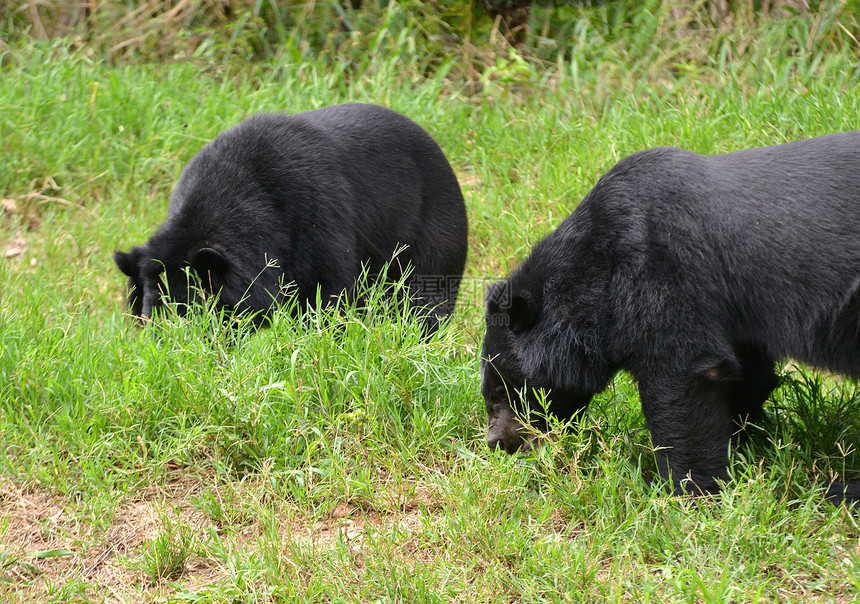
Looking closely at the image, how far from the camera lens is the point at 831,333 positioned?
3.32 m

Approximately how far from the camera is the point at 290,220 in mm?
4996

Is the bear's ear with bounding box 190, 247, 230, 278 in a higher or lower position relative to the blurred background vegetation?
lower

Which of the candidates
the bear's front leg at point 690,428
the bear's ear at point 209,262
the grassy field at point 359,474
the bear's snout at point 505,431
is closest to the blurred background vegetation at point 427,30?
the grassy field at point 359,474

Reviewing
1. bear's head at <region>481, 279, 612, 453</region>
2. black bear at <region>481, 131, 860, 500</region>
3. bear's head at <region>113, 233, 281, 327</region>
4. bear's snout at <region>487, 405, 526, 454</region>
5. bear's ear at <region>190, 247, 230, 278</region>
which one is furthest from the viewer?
bear's head at <region>113, 233, 281, 327</region>

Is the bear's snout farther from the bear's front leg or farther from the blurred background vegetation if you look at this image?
the blurred background vegetation

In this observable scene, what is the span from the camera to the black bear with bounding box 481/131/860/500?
3.35m

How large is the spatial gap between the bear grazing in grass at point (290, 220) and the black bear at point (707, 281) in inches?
70.0

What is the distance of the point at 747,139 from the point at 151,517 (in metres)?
4.73

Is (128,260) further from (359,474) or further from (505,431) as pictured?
(505,431)

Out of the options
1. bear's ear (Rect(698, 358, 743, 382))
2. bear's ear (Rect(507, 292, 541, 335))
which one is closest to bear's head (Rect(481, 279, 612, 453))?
bear's ear (Rect(507, 292, 541, 335))

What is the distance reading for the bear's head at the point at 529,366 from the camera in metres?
3.75

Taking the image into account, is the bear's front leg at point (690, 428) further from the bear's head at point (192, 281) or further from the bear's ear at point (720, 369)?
the bear's head at point (192, 281)

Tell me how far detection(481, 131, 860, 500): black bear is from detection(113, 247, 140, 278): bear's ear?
2.55m

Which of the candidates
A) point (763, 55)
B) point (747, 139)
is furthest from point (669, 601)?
point (763, 55)
